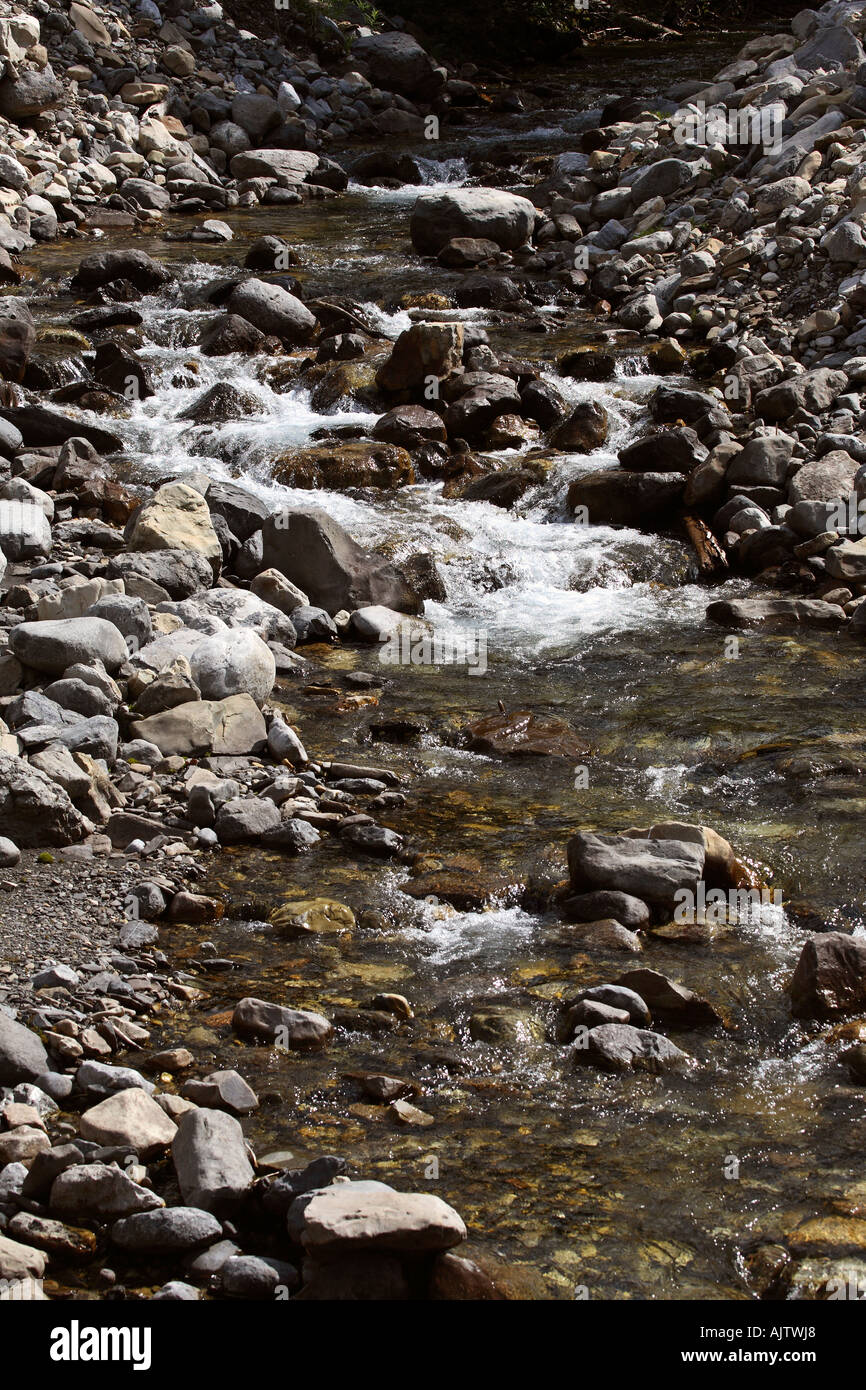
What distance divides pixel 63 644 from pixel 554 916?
3097 mm

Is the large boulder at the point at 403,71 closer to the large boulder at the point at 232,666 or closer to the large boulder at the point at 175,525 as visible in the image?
the large boulder at the point at 175,525

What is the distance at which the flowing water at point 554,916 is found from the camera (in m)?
3.81

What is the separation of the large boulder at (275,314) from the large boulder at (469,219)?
11.3ft

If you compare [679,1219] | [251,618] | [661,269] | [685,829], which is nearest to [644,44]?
[661,269]

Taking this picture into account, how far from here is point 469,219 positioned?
54.1 ft

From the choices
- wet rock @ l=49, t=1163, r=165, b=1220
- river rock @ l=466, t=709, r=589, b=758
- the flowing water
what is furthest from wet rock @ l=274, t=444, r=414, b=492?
wet rock @ l=49, t=1163, r=165, b=1220

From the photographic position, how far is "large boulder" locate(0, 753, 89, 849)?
18.3 ft

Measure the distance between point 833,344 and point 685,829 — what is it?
8110 millimetres

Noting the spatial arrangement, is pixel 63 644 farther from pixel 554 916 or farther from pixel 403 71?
pixel 403 71

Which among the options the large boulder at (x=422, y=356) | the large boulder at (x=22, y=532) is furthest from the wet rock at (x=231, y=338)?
the large boulder at (x=22, y=532)

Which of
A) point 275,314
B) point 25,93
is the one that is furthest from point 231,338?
point 25,93

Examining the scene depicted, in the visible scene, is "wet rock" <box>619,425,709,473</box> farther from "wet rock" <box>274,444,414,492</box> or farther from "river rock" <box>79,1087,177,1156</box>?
"river rock" <box>79,1087,177,1156</box>

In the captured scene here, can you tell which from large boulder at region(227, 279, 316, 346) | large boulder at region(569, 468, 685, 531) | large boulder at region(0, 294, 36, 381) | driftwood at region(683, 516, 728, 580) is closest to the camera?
driftwood at region(683, 516, 728, 580)

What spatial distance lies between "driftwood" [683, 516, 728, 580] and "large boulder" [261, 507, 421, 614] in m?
2.43
